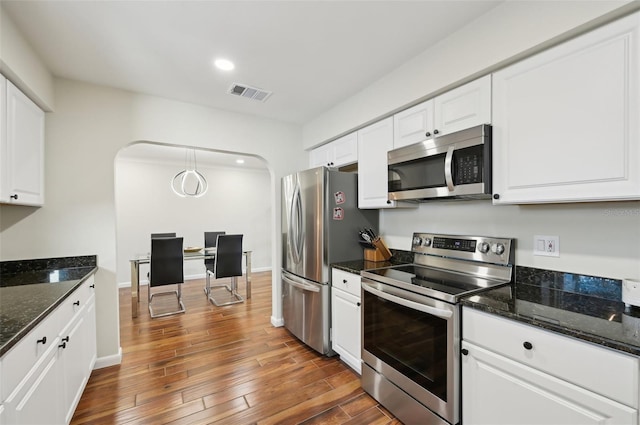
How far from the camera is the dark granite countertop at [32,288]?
1.14 meters

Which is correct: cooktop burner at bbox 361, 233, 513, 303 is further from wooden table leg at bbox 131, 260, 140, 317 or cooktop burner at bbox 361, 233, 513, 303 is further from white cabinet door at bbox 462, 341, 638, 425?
wooden table leg at bbox 131, 260, 140, 317

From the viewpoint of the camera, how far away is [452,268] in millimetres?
2061

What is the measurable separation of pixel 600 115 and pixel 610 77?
0.16 m

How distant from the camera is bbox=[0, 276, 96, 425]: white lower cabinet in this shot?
1050 millimetres

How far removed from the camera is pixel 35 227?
87.0 inches

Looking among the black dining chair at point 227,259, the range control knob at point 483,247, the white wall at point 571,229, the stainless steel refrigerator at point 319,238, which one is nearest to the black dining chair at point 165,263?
the black dining chair at point 227,259


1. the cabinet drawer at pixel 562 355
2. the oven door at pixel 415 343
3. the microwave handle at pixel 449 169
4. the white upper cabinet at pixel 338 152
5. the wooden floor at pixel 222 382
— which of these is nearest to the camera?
the cabinet drawer at pixel 562 355

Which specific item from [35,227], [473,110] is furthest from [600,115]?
[35,227]

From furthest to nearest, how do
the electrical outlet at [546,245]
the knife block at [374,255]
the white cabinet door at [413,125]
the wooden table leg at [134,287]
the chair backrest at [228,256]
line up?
the chair backrest at [228,256]
the wooden table leg at [134,287]
the knife block at [374,255]
the white cabinet door at [413,125]
the electrical outlet at [546,245]

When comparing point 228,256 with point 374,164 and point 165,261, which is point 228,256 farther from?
point 374,164

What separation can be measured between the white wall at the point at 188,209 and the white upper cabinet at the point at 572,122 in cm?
561

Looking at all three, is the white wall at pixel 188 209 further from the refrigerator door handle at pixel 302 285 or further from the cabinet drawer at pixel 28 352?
the cabinet drawer at pixel 28 352

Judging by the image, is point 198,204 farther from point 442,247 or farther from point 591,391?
point 591,391

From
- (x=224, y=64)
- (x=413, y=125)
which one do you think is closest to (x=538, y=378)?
(x=413, y=125)
